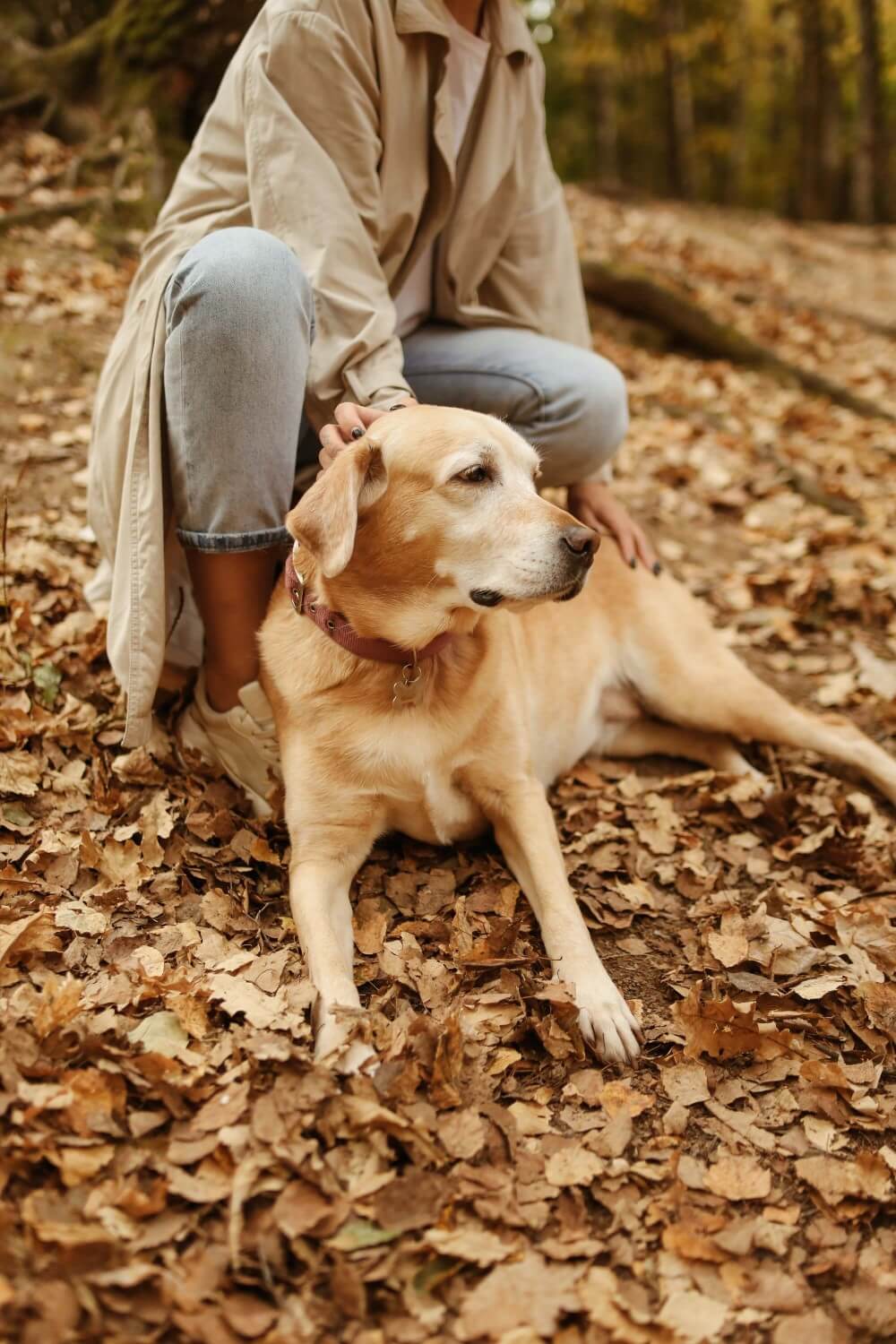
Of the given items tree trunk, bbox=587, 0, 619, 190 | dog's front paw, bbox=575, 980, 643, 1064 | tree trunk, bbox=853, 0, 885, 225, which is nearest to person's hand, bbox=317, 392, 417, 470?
dog's front paw, bbox=575, 980, 643, 1064

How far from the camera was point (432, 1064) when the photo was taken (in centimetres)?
233

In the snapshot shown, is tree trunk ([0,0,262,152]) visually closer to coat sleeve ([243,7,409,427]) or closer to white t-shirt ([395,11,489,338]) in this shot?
white t-shirt ([395,11,489,338])

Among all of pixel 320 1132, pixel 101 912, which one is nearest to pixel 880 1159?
pixel 320 1132

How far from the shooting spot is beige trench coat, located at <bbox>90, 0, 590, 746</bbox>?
9.81 ft

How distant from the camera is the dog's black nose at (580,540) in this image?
104 inches

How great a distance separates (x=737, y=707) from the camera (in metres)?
3.80

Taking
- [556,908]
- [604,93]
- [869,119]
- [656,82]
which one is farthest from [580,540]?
[656,82]

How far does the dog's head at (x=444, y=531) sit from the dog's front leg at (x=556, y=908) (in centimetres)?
65

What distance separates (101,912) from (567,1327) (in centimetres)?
155

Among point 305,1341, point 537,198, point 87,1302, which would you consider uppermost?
point 537,198

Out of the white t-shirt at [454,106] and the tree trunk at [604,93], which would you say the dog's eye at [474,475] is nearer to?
the white t-shirt at [454,106]

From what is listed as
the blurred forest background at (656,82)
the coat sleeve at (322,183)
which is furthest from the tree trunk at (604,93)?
the coat sleeve at (322,183)

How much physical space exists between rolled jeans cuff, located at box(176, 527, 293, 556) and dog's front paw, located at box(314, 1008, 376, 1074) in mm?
1390

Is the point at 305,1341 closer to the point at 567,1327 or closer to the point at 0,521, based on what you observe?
the point at 567,1327
